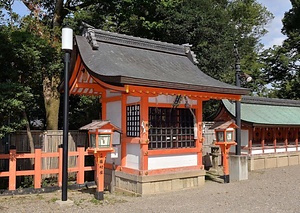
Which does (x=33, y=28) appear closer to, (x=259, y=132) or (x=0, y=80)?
(x=0, y=80)

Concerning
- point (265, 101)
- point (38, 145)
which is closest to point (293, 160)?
point (265, 101)

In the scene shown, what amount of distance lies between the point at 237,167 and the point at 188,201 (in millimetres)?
3258

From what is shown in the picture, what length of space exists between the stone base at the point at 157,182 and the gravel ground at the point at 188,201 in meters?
0.23

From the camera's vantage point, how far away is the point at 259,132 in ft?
47.2

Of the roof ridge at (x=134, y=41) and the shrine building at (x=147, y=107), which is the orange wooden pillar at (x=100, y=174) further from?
the roof ridge at (x=134, y=41)

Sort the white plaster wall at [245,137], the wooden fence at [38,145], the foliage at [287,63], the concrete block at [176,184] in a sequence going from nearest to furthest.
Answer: the concrete block at [176,184] → the wooden fence at [38,145] → the white plaster wall at [245,137] → the foliage at [287,63]

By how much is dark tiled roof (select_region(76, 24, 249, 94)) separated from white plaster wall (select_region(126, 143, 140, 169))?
2027 mm

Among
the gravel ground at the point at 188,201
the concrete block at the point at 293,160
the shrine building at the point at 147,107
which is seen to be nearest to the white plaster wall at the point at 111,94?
the shrine building at the point at 147,107

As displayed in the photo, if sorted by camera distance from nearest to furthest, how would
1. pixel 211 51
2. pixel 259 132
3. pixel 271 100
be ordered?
pixel 259 132, pixel 271 100, pixel 211 51

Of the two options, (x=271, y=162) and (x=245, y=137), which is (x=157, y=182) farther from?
(x=271, y=162)

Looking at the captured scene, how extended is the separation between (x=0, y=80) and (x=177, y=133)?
17.8 ft

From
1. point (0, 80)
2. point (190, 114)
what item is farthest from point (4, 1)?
point (190, 114)

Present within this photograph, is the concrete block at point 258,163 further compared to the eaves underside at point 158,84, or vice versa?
the concrete block at point 258,163

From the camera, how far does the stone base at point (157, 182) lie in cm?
833
